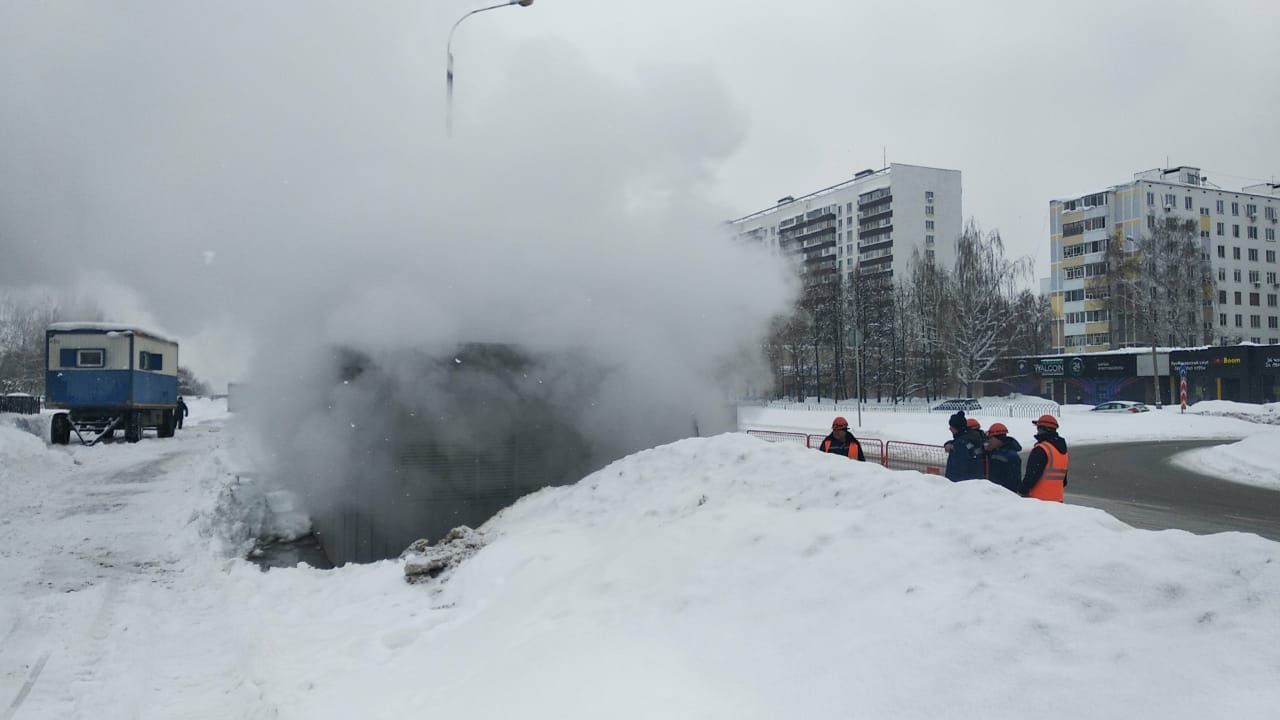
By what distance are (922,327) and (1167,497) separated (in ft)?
124

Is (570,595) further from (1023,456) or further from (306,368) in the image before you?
(1023,456)

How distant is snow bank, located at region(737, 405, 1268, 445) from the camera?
82.4ft

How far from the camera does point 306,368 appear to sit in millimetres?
11656

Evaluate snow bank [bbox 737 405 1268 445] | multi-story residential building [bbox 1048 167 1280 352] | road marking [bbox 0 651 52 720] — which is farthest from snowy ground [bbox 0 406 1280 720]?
multi-story residential building [bbox 1048 167 1280 352]

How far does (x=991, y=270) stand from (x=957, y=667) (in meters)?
48.7

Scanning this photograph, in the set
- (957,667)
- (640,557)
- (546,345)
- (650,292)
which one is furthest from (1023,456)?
(957,667)

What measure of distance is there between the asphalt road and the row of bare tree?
25.3 metres

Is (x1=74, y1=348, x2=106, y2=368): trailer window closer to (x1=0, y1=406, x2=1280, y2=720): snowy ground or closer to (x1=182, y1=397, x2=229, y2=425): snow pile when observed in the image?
(x1=0, y1=406, x2=1280, y2=720): snowy ground

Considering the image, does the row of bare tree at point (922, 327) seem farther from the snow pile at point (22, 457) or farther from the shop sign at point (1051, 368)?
the snow pile at point (22, 457)

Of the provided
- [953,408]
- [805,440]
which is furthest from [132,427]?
[953,408]

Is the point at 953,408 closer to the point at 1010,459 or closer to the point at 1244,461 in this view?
the point at 1244,461

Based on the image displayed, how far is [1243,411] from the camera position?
32781 millimetres

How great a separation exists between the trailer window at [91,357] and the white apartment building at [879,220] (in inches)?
2269

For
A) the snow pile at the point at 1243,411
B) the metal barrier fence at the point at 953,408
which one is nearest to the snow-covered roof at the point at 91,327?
the metal barrier fence at the point at 953,408
